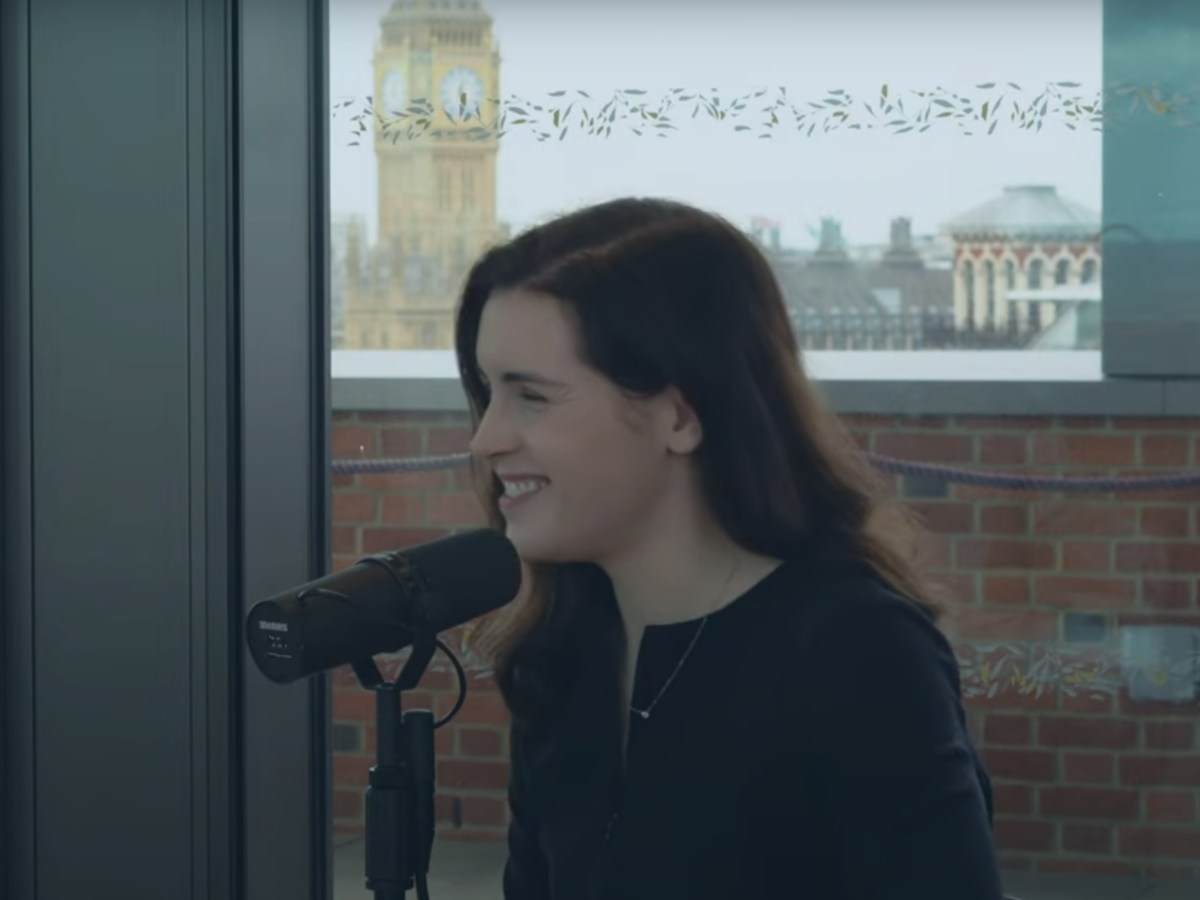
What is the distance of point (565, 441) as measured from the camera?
1588mm

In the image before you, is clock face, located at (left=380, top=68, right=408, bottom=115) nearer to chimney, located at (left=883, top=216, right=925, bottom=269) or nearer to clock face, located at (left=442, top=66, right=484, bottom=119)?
clock face, located at (left=442, top=66, right=484, bottom=119)

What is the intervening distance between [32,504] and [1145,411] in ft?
4.60

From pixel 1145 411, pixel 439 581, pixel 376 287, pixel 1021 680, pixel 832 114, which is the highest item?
pixel 832 114

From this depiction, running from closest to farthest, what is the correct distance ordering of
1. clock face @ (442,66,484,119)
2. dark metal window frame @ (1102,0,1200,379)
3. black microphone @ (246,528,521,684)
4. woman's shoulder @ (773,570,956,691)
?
black microphone @ (246,528,521,684), woman's shoulder @ (773,570,956,691), dark metal window frame @ (1102,0,1200,379), clock face @ (442,66,484,119)

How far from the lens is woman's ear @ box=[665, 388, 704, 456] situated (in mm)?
1611

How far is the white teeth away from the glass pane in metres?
0.57

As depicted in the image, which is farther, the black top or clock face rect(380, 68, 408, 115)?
clock face rect(380, 68, 408, 115)

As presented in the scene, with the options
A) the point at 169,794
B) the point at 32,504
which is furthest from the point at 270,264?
the point at 169,794

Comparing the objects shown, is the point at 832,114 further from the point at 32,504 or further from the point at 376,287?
the point at 32,504

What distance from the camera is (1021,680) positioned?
2066mm

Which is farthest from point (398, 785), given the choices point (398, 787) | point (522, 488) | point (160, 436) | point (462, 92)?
point (462, 92)

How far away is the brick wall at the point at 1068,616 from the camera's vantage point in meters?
2.01

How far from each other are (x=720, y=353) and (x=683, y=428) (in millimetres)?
79

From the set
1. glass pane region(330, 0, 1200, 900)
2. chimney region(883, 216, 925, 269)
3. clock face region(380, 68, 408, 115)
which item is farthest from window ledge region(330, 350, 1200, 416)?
clock face region(380, 68, 408, 115)
